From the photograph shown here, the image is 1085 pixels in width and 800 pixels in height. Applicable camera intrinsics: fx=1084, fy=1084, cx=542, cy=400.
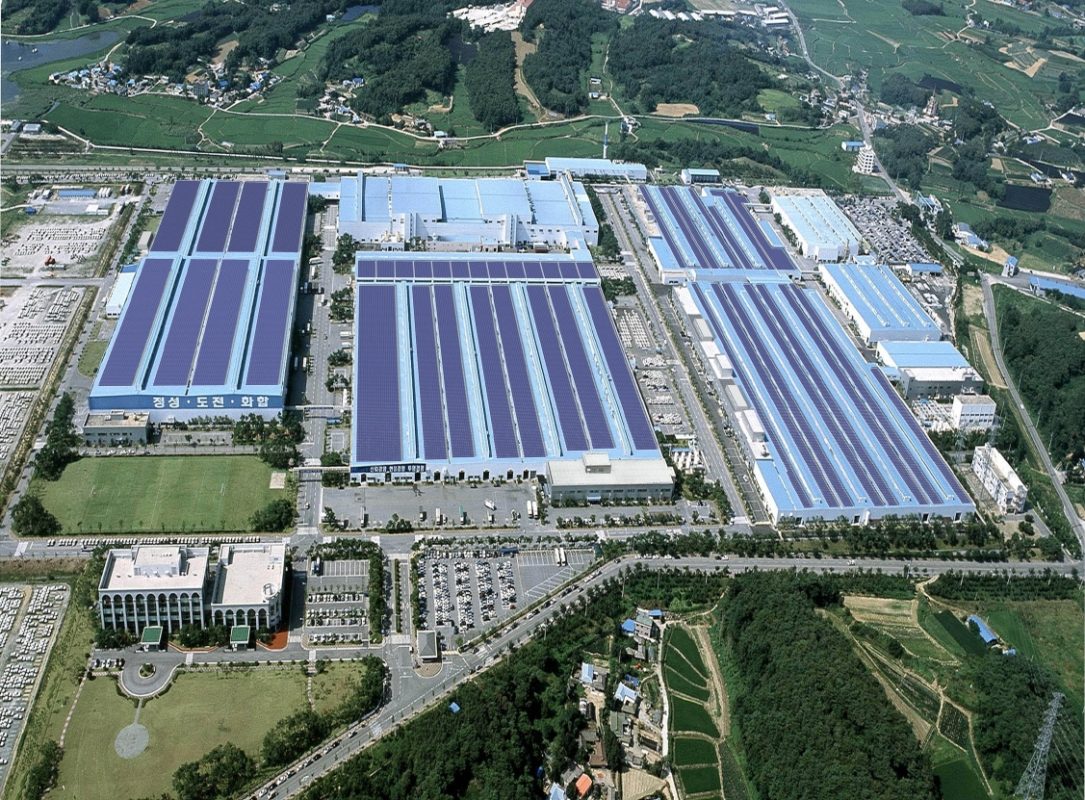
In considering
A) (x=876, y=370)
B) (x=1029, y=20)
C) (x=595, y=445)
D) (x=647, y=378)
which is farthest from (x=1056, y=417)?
(x=1029, y=20)

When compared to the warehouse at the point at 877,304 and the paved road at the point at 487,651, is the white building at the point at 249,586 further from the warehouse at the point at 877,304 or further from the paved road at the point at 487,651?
the warehouse at the point at 877,304

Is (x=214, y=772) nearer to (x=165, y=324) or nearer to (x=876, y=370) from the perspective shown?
(x=165, y=324)

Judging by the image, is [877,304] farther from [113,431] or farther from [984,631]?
[113,431]

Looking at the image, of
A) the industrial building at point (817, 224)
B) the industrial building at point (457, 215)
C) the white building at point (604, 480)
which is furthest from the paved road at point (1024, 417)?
the industrial building at point (457, 215)

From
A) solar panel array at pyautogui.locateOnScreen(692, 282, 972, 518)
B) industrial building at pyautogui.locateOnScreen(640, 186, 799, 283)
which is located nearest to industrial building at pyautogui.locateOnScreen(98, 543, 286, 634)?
solar panel array at pyautogui.locateOnScreen(692, 282, 972, 518)

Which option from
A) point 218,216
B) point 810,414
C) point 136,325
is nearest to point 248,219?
point 218,216

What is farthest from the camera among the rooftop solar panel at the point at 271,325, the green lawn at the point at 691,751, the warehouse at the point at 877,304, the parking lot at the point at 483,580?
the warehouse at the point at 877,304

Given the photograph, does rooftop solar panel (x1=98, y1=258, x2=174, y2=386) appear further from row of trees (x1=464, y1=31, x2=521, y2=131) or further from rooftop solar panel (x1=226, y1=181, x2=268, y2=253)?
row of trees (x1=464, y1=31, x2=521, y2=131)
